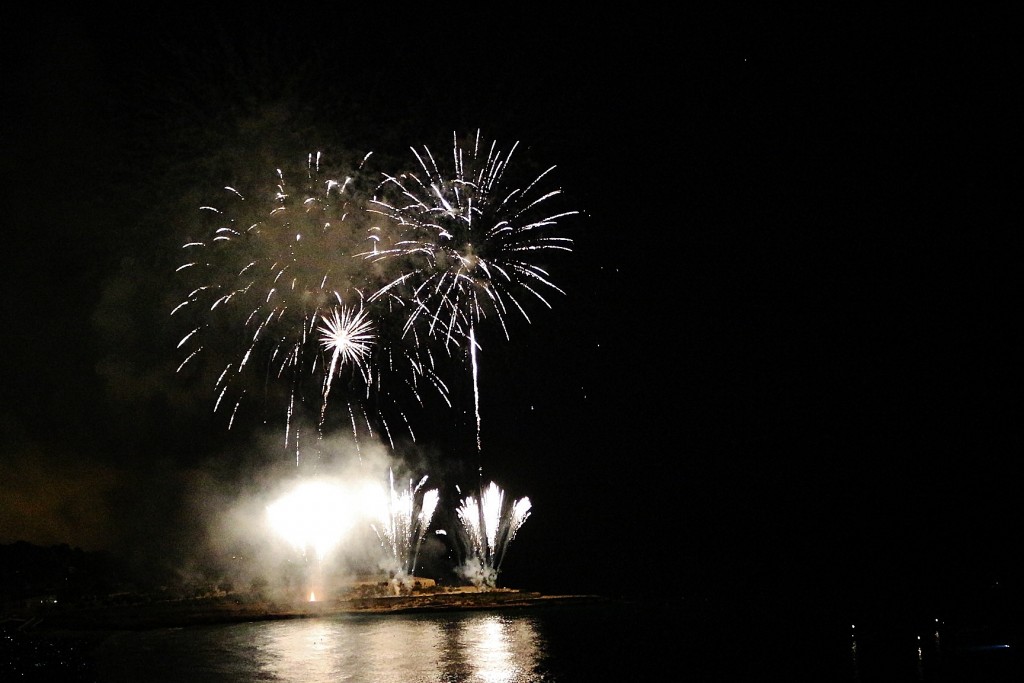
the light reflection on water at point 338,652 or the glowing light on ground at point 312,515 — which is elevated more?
the glowing light on ground at point 312,515

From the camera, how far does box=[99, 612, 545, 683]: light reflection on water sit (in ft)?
43.4

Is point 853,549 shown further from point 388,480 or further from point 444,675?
point 444,675

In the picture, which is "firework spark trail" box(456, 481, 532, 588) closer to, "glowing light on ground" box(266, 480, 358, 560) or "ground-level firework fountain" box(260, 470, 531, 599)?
"ground-level firework fountain" box(260, 470, 531, 599)

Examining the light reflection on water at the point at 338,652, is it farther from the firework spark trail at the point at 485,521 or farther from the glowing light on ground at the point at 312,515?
the glowing light on ground at the point at 312,515

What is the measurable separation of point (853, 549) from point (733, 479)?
10241 mm

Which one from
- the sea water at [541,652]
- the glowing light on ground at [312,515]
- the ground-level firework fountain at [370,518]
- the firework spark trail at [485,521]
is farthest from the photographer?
the glowing light on ground at [312,515]

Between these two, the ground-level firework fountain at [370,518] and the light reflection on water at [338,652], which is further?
the ground-level firework fountain at [370,518]

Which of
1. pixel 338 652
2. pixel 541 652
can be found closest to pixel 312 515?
pixel 338 652

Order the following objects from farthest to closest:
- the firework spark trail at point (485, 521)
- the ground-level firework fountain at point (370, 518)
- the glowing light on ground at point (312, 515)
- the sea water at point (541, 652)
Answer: the glowing light on ground at point (312, 515) → the ground-level firework fountain at point (370, 518) → the firework spark trail at point (485, 521) → the sea water at point (541, 652)

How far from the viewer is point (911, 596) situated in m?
40.3

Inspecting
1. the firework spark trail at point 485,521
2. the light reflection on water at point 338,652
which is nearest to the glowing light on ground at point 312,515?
the firework spark trail at point 485,521

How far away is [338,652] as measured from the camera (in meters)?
15.8

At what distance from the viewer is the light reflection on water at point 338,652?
13.2 metres

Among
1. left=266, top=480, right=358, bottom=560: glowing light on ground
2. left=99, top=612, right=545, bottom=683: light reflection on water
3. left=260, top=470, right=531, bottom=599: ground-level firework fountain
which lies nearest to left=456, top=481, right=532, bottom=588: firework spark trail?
left=260, top=470, right=531, bottom=599: ground-level firework fountain
